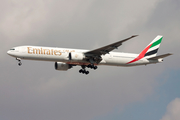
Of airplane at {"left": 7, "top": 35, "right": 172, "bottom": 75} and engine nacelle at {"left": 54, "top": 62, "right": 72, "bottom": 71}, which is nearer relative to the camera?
airplane at {"left": 7, "top": 35, "right": 172, "bottom": 75}

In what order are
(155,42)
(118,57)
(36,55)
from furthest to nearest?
(155,42)
(118,57)
(36,55)

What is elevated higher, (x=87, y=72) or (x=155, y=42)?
(x=155, y=42)

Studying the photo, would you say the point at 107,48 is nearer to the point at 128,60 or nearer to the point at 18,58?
the point at 128,60

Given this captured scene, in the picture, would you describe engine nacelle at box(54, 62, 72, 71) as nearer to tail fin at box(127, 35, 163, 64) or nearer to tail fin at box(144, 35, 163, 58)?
tail fin at box(127, 35, 163, 64)

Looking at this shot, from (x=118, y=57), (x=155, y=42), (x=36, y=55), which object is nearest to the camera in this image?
Result: (x=36, y=55)

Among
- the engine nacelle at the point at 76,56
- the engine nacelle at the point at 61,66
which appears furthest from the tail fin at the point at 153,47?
the engine nacelle at the point at 61,66

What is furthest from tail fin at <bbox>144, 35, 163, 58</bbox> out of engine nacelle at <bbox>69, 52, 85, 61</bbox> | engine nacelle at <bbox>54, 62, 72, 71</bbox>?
engine nacelle at <bbox>54, 62, 72, 71</bbox>

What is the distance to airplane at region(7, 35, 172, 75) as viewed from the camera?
2041 inches

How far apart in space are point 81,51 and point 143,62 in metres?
11.1

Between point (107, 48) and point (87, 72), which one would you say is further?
point (87, 72)

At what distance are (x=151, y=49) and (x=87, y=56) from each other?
42.7 feet

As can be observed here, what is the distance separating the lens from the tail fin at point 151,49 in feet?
195

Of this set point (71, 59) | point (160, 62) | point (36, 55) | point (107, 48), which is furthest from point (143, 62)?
point (36, 55)

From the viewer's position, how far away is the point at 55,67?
196ft
